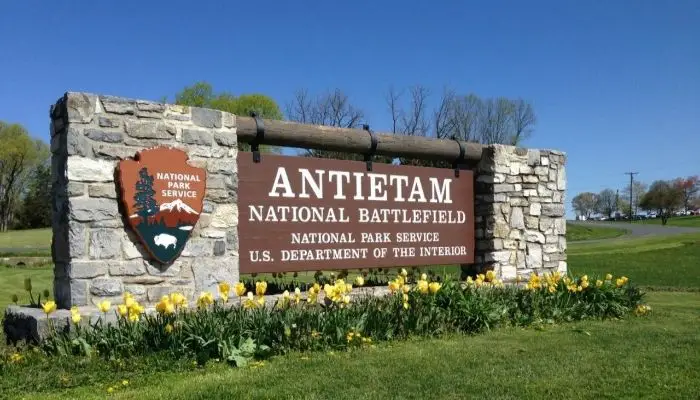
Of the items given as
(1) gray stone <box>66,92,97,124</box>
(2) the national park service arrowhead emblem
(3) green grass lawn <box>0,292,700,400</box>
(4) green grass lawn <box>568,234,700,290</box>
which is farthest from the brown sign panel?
(4) green grass lawn <box>568,234,700,290</box>

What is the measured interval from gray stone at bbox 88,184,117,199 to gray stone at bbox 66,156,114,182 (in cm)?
6

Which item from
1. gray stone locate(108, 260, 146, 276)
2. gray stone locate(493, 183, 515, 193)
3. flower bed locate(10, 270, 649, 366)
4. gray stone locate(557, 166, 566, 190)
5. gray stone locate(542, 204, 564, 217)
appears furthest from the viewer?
gray stone locate(557, 166, 566, 190)

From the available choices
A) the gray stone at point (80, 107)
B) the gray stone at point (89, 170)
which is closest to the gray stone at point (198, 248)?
the gray stone at point (89, 170)

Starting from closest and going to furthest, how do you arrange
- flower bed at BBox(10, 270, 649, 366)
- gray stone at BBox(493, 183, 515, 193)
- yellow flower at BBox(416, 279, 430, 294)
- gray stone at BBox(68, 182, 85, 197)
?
1. flower bed at BBox(10, 270, 649, 366)
2. gray stone at BBox(68, 182, 85, 197)
3. yellow flower at BBox(416, 279, 430, 294)
4. gray stone at BBox(493, 183, 515, 193)

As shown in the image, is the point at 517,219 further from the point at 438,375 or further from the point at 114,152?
the point at 114,152

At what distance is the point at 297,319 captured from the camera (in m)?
6.05

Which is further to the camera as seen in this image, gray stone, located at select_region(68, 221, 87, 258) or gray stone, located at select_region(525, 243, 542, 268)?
gray stone, located at select_region(525, 243, 542, 268)

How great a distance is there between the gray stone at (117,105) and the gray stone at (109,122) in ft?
0.27

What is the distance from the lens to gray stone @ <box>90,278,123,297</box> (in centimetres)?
630

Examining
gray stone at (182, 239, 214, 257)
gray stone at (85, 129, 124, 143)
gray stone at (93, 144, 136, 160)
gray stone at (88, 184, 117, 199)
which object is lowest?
gray stone at (182, 239, 214, 257)

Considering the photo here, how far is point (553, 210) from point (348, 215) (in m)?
3.85

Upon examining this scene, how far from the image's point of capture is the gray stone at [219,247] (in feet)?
23.2

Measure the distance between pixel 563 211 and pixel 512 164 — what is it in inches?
56.2

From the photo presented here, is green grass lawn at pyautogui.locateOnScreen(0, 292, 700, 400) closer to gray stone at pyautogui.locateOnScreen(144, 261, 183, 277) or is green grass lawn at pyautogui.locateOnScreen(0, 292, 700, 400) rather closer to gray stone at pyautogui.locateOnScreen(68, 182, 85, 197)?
gray stone at pyautogui.locateOnScreen(144, 261, 183, 277)
